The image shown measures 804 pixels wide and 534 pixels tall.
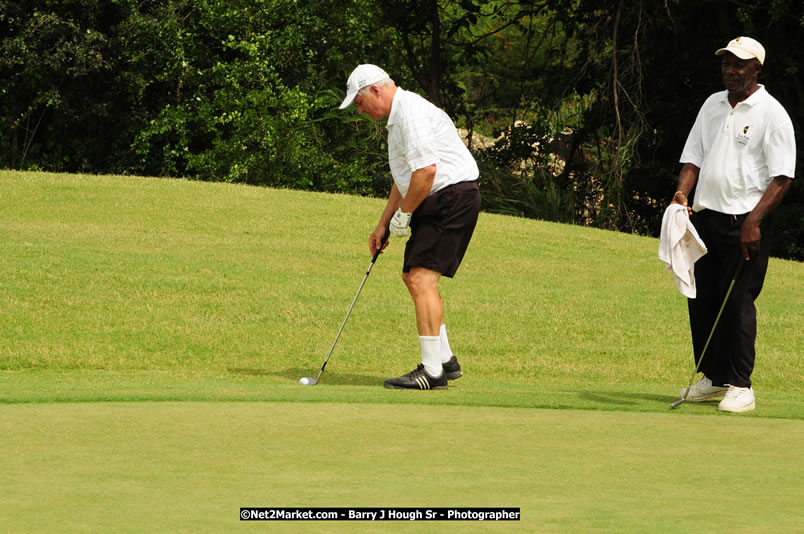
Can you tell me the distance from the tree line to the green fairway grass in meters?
4.97

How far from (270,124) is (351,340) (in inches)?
672

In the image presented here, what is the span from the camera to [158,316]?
1054 centimetres

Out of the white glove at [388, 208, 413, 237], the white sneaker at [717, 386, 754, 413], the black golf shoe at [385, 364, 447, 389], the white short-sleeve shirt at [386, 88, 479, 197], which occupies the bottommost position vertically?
the white sneaker at [717, 386, 754, 413]

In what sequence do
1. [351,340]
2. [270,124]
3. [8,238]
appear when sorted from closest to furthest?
[351,340] < [8,238] < [270,124]

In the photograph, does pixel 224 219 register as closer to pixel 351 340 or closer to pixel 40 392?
pixel 351 340

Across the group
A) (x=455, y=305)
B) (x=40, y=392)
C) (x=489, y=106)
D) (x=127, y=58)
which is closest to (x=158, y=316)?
(x=455, y=305)

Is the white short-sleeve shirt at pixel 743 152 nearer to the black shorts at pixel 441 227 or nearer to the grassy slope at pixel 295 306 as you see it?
the grassy slope at pixel 295 306

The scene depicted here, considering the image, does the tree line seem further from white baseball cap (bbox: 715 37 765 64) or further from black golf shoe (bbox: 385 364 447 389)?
black golf shoe (bbox: 385 364 447 389)

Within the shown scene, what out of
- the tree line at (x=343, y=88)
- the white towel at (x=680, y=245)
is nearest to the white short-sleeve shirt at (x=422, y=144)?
the white towel at (x=680, y=245)

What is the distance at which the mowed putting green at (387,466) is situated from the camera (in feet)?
10.5

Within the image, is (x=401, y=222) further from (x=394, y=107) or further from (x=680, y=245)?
(x=680, y=245)

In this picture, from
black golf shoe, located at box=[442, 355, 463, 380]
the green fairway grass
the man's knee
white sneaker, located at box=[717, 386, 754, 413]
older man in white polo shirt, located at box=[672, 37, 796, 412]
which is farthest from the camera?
black golf shoe, located at box=[442, 355, 463, 380]

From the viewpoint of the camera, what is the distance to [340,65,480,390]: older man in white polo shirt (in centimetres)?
654

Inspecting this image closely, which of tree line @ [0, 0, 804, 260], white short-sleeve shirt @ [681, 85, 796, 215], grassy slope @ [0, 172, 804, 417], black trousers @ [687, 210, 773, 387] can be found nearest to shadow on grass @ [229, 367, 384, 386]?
grassy slope @ [0, 172, 804, 417]
